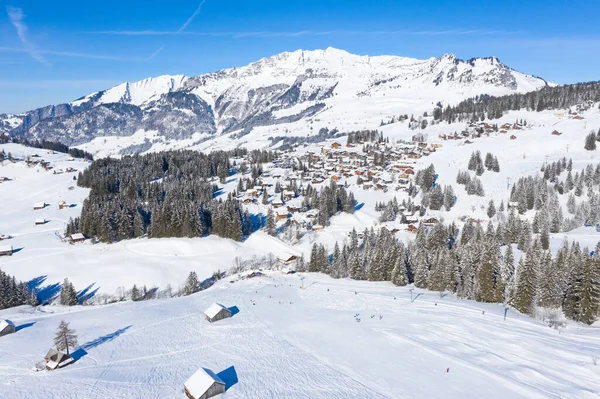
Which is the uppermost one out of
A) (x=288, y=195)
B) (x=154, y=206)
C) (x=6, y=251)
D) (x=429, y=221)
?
(x=154, y=206)

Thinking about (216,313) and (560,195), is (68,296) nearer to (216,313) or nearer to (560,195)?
(216,313)

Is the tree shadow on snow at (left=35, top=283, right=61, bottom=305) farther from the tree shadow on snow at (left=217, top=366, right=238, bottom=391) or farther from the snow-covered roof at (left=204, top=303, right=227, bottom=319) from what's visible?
the tree shadow on snow at (left=217, top=366, right=238, bottom=391)

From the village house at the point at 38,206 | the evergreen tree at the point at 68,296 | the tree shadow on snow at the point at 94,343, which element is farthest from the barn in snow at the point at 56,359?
the village house at the point at 38,206

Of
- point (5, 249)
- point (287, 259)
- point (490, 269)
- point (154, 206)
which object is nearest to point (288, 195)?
point (154, 206)

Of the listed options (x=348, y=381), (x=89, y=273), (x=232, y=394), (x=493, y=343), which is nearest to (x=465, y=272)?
(x=493, y=343)

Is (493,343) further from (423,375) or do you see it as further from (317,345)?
(317,345)

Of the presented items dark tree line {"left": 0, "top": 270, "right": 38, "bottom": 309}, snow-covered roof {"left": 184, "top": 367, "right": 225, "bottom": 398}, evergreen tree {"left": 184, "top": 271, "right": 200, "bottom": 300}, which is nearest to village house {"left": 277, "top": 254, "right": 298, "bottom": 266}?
evergreen tree {"left": 184, "top": 271, "right": 200, "bottom": 300}
